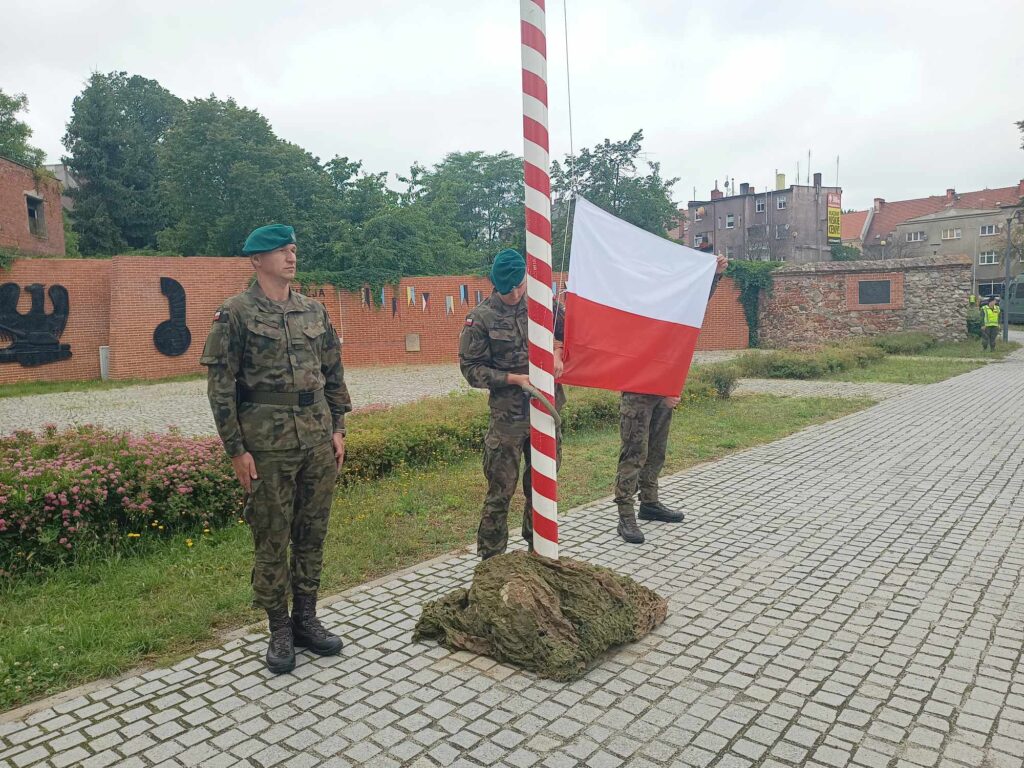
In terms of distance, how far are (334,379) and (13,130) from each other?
4445 cm

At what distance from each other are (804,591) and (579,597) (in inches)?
63.7

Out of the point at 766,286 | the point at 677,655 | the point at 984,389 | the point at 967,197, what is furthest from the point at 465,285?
the point at 967,197

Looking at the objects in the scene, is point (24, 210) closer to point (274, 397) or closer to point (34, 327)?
point (34, 327)

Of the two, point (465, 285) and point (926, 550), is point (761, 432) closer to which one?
point (926, 550)

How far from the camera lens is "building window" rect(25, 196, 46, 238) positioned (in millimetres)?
27859

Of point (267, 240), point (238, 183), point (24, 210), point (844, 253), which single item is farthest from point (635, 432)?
point (844, 253)

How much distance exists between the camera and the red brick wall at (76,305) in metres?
19.8

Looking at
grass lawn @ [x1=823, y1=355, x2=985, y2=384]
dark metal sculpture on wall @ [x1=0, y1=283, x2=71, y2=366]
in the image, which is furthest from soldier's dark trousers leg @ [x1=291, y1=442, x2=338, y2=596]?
dark metal sculpture on wall @ [x1=0, y1=283, x2=71, y2=366]

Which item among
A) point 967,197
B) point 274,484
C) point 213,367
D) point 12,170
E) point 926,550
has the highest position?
point 967,197

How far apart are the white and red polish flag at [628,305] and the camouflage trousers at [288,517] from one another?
1.62m

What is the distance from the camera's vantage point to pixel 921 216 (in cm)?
6969

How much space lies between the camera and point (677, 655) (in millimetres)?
3572

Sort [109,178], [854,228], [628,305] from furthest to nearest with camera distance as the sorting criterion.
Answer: [854,228], [109,178], [628,305]

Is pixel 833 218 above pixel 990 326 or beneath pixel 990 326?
above
